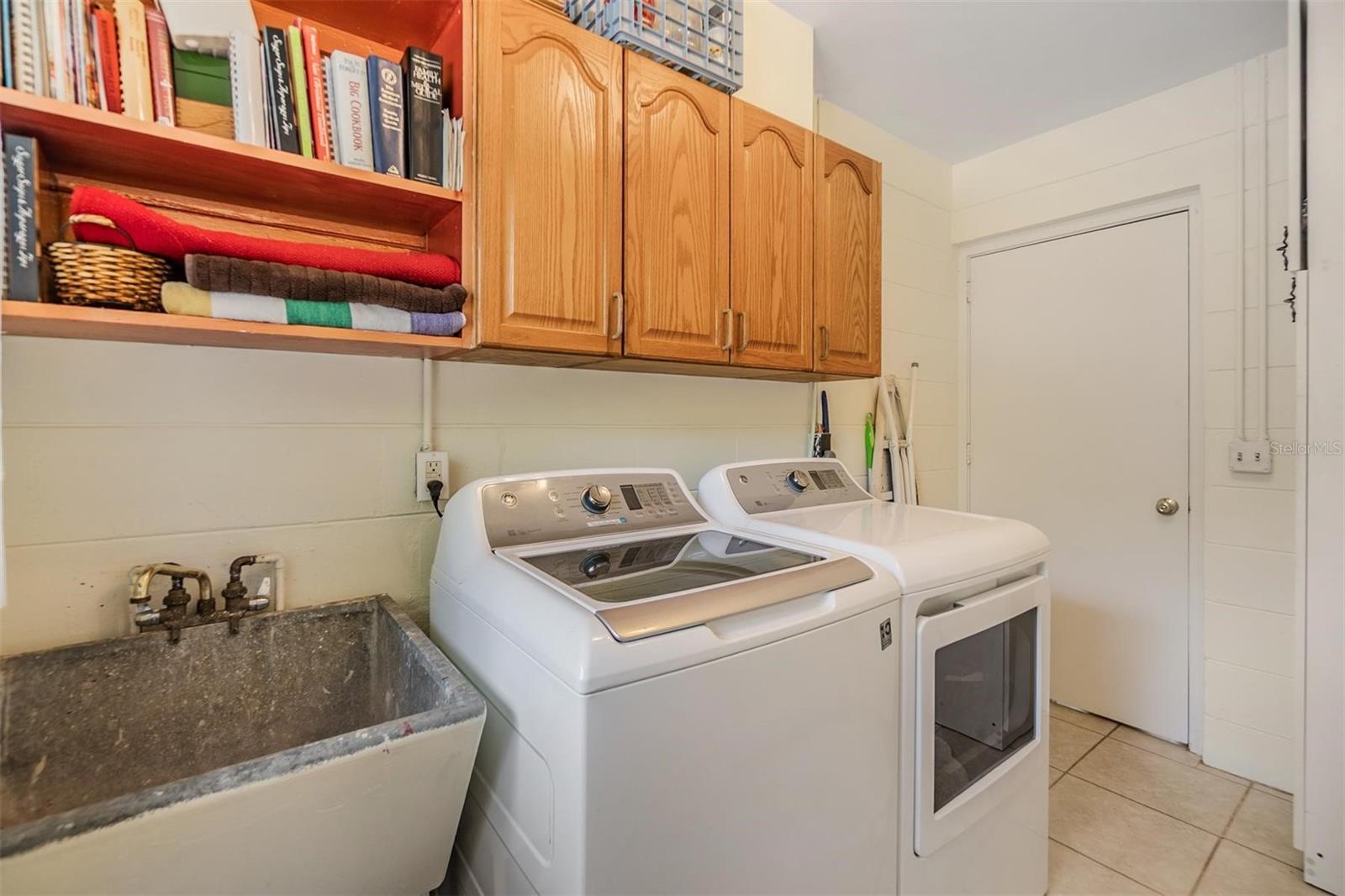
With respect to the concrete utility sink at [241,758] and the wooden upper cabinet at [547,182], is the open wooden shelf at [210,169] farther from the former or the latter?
the concrete utility sink at [241,758]

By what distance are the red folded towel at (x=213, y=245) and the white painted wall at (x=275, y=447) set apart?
32cm

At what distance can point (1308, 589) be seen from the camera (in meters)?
1.63

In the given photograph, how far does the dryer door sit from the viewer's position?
1212mm

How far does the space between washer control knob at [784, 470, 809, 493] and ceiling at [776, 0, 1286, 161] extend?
1465mm

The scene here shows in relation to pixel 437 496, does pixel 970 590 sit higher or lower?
lower

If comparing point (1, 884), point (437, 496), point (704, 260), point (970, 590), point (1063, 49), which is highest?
point (1063, 49)

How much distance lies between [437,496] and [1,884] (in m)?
0.91

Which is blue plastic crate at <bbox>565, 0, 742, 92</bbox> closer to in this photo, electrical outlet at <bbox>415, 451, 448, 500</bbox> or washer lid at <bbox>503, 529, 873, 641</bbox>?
electrical outlet at <bbox>415, 451, 448, 500</bbox>

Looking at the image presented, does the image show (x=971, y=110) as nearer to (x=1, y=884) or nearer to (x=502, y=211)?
(x=502, y=211)

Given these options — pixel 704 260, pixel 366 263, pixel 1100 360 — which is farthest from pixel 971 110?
pixel 366 263

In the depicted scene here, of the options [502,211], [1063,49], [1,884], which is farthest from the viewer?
[1063,49]

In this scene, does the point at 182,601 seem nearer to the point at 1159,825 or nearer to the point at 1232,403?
the point at 1159,825

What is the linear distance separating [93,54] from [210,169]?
0.20 metres

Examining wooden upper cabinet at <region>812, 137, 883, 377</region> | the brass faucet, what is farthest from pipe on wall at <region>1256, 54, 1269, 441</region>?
the brass faucet
